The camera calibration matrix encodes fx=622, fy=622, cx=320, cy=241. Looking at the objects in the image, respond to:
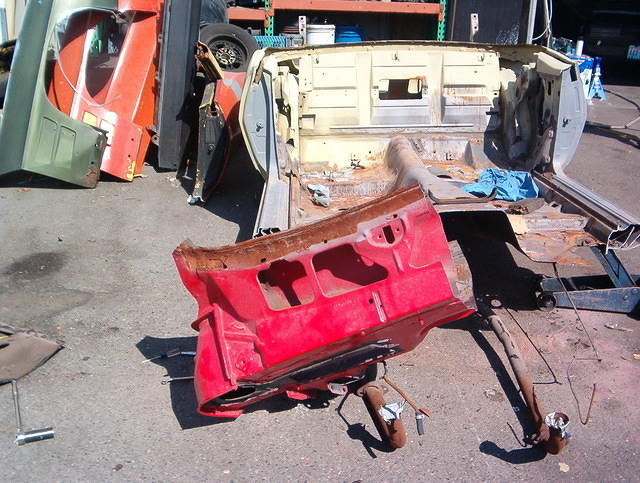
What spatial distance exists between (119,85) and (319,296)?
5.16 m

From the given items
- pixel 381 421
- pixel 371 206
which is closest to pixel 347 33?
pixel 371 206

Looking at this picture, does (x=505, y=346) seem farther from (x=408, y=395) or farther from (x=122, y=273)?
(x=122, y=273)

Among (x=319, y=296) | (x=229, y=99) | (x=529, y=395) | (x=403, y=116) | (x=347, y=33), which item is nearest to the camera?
(x=319, y=296)

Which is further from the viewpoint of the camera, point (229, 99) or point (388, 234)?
point (229, 99)

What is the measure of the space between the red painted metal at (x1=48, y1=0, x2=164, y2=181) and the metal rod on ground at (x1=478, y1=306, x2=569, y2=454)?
14.8 feet

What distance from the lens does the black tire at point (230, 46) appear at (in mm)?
8508

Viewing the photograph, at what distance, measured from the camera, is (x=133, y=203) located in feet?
21.4

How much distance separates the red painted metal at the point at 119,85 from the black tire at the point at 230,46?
50.6 inches

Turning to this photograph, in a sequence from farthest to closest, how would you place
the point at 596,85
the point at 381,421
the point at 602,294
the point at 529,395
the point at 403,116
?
1. the point at 596,85
2. the point at 403,116
3. the point at 602,294
4. the point at 529,395
5. the point at 381,421

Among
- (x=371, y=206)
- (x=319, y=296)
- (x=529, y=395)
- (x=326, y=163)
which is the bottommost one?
(x=529, y=395)

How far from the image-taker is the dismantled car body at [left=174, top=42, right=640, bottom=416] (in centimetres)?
297

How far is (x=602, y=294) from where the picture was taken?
4.30 metres

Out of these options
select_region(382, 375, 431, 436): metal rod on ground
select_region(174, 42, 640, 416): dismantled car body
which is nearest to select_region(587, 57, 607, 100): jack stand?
select_region(174, 42, 640, 416): dismantled car body

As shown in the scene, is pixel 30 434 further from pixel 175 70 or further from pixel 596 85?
pixel 596 85
